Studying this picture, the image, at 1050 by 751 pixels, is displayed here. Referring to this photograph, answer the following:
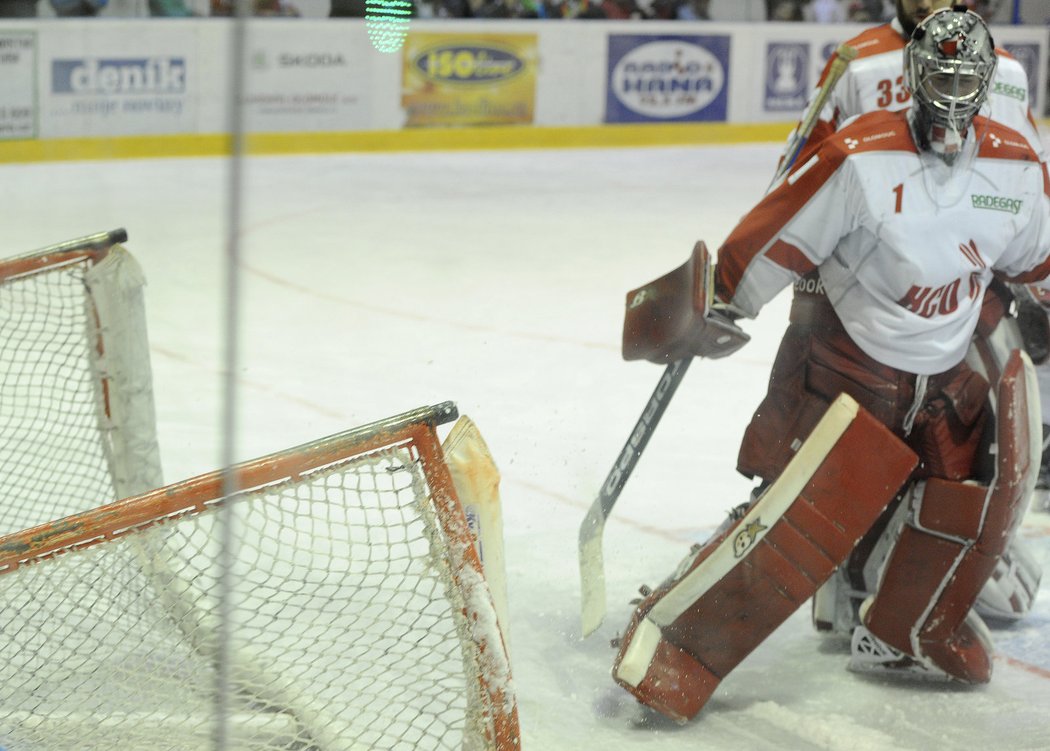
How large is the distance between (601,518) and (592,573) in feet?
0.32

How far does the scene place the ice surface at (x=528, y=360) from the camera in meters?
2.36

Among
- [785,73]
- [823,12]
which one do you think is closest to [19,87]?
[785,73]

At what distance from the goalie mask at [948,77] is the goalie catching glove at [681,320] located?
389mm

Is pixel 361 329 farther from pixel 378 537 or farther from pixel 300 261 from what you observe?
pixel 378 537

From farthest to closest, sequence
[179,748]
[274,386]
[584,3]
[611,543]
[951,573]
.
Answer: [584,3]
[274,386]
[611,543]
[951,573]
[179,748]

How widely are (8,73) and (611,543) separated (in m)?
6.01

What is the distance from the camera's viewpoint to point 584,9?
971 centimetres

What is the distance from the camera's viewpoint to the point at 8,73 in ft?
26.0

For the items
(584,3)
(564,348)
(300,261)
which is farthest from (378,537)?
(584,3)

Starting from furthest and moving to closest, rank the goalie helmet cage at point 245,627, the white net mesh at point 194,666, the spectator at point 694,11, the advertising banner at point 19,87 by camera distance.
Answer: the spectator at point 694,11
the advertising banner at point 19,87
the white net mesh at point 194,666
the goalie helmet cage at point 245,627

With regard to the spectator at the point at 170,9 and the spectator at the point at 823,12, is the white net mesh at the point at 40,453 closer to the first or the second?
the spectator at the point at 170,9

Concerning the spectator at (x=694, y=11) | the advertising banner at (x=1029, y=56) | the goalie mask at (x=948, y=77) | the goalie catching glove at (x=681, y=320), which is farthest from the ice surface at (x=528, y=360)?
the advertising banner at (x=1029, y=56)

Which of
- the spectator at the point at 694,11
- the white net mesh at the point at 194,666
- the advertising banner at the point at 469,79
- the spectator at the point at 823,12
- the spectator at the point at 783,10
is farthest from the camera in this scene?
the spectator at the point at 823,12

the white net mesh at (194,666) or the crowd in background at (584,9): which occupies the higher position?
the crowd in background at (584,9)
